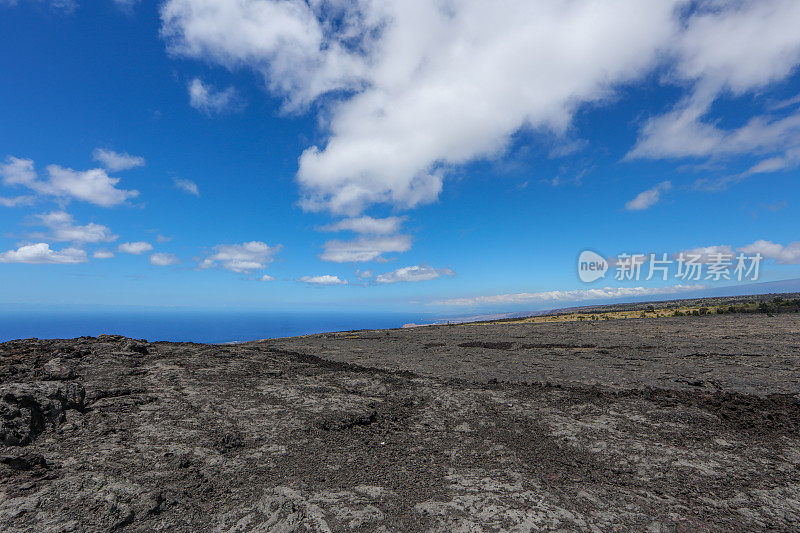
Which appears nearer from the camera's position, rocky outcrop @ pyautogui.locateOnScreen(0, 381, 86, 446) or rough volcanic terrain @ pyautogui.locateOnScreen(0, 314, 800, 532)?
rough volcanic terrain @ pyautogui.locateOnScreen(0, 314, 800, 532)

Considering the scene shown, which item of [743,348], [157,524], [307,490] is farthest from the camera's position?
[743,348]

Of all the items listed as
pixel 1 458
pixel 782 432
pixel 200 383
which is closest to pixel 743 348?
pixel 782 432

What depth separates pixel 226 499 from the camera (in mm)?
5285

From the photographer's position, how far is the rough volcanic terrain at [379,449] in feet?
16.2

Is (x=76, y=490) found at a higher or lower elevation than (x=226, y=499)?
higher

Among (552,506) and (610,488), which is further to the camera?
(610,488)

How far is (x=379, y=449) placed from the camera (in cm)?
729

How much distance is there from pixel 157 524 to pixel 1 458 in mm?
3476

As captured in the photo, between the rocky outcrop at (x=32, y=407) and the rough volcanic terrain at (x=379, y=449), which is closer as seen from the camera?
the rough volcanic terrain at (x=379, y=449)

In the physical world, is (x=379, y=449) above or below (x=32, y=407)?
below

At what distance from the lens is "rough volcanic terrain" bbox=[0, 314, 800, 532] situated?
16.2 ft

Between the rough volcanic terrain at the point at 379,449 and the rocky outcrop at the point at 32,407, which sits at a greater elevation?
the rocky outcrop at the point at 32,407

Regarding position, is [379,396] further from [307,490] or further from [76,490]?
[76,490]

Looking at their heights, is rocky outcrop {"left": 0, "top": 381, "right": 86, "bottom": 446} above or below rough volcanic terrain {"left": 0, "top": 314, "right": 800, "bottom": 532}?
above
